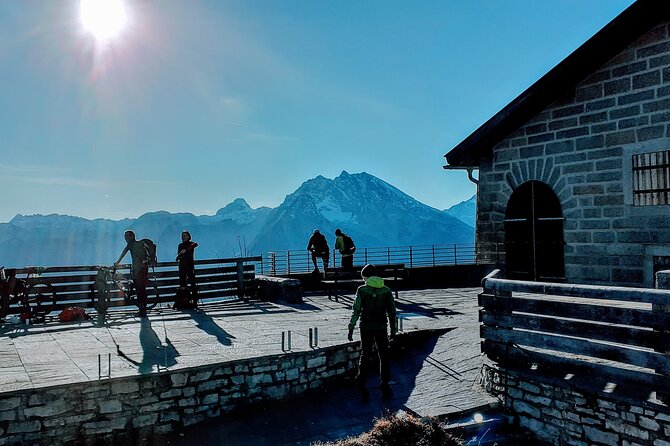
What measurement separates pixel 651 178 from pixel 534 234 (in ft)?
8.55

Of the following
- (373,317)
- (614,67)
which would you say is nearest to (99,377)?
(373,317)

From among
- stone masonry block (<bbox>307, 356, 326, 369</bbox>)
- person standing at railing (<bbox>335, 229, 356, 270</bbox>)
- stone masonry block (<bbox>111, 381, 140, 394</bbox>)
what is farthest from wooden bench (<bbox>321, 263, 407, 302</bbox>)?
stone masonry block (<bbox>111, 381, 140, 394</bbox>)

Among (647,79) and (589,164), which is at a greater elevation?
(647,79)

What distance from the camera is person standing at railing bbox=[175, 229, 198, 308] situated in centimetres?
1445

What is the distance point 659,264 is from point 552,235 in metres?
2.19

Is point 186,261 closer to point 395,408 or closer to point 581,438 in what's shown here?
point 395,408

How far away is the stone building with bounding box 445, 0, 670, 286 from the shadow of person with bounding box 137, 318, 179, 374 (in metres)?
7.33

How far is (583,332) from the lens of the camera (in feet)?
22.0

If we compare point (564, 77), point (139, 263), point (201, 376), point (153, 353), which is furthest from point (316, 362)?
point (564, 77)

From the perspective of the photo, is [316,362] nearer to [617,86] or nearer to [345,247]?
[617,86]

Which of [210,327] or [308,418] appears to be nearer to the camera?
[308,418]

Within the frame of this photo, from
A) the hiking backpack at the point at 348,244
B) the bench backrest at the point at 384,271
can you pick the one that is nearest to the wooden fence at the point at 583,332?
the bench backrest at the point at 384,271

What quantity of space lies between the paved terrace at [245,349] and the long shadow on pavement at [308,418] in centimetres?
3

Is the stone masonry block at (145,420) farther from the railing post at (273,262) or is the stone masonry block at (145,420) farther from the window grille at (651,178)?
the railing post at (273,262)
